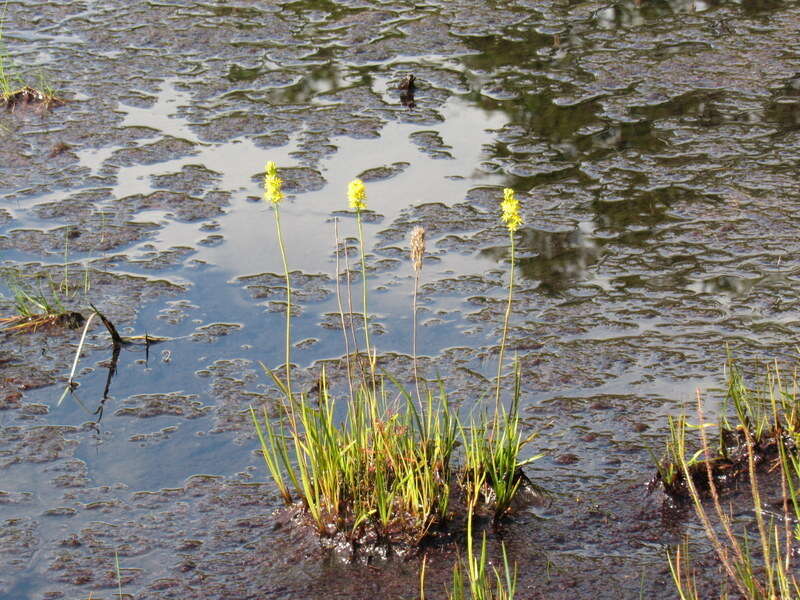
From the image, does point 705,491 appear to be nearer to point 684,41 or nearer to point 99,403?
point 99,403

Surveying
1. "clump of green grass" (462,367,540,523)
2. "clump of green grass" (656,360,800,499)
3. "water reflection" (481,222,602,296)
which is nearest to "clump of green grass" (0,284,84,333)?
"water reflection" (481,222,602,296)

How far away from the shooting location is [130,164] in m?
6.31

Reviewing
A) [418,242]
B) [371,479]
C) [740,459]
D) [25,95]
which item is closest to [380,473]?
[371,479]

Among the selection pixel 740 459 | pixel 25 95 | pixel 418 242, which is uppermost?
pixel 418 242

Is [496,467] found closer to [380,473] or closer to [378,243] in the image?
[380,473]

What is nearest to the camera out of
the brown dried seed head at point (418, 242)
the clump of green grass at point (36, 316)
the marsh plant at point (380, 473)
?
the brown dried seed head at point (418, 242)

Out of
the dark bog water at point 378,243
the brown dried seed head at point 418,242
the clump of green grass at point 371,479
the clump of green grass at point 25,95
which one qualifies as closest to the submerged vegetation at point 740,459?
the dark bog water at point 378,243

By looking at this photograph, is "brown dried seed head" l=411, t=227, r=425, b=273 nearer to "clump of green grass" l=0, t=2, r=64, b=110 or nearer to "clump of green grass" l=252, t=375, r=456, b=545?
"clump of green grass" l=252, t=375, r=456, b=545

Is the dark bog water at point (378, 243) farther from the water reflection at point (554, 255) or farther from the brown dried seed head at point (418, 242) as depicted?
the brown dried seed head at point (418, 242)

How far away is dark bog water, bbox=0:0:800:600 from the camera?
A: 3488 mm

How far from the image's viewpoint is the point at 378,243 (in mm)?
5434

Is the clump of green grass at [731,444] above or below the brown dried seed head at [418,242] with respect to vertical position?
below

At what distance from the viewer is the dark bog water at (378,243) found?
11.4 ft

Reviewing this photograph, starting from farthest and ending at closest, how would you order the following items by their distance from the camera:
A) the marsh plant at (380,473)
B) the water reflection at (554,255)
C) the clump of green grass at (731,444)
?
1. the water reflection at (554,255)
2. the clump of green grass at (731,444)
3. the marsh plant at (380,473)
